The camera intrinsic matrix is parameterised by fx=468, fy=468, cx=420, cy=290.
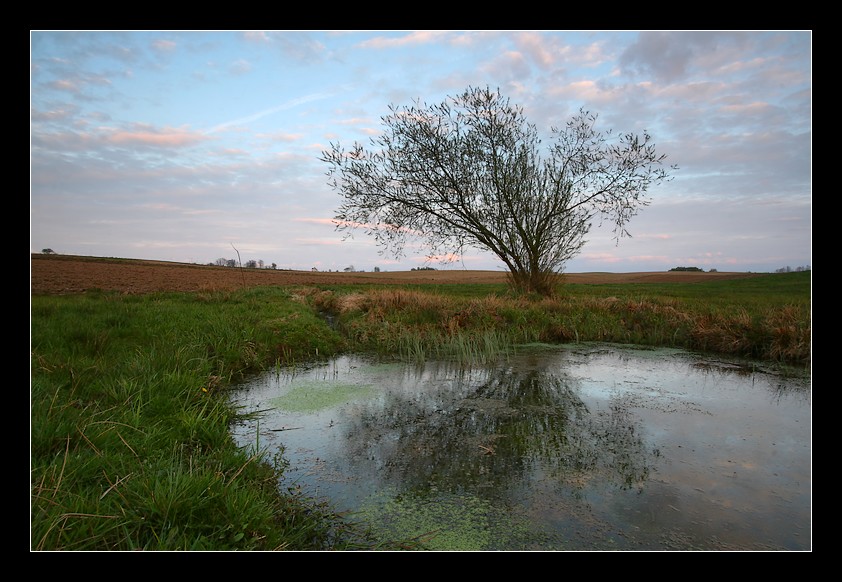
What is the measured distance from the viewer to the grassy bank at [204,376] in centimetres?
244

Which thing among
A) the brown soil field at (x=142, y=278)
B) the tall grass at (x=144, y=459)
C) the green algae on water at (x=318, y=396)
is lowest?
the green algae on water at (x=318, y=396)

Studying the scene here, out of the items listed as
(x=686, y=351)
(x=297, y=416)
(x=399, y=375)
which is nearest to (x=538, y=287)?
(x=686, y=351)

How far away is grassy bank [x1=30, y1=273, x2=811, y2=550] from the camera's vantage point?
8.00ft

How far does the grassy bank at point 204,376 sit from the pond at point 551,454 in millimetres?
448

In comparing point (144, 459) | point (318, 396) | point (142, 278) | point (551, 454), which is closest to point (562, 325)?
point (318, 396)

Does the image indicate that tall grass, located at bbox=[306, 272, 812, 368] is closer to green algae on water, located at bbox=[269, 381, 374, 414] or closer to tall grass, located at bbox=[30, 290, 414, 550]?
green algae on water, located at bbox=[269, 381, 374, 414]

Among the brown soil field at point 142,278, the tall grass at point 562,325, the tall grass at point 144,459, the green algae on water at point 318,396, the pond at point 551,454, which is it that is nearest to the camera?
the tall grass at point 144,459

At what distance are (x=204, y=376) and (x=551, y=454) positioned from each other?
4.32 m

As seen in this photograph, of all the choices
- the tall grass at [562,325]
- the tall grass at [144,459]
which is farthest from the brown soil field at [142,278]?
the tall grass at [562,325]

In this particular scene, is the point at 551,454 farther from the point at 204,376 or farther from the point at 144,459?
the point at 204,376

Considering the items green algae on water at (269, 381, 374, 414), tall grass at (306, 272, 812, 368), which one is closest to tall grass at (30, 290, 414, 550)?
green algae on water at (269, 381, 374, 414)

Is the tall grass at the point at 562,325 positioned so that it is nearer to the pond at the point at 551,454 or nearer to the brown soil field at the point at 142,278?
the pond at the point at 551,454
